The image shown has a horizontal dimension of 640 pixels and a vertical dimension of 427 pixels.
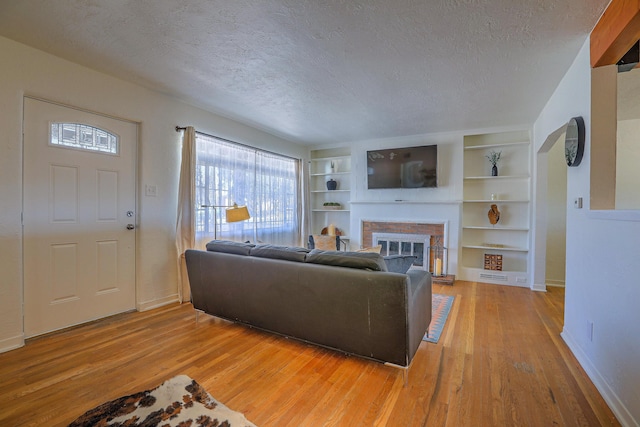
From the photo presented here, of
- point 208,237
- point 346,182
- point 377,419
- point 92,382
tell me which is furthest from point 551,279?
point 92,382

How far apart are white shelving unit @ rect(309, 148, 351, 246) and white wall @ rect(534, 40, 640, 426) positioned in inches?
146

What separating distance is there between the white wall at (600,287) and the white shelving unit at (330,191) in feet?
12.2

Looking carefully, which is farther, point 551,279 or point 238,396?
point 551,279

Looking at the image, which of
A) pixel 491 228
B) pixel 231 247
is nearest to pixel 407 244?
pixel 491 228

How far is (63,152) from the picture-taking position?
8.42ft

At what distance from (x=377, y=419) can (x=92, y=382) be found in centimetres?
187

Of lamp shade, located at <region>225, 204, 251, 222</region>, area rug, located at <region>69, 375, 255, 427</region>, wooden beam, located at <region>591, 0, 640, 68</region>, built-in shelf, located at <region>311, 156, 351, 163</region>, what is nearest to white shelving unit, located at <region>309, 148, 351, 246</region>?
built-in shelf, located at <region>311, 156, 351, 163</region>

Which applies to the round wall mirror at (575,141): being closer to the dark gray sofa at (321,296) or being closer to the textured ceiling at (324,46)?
the textured ceiling at (324,46)

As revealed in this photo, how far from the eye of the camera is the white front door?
2408mm

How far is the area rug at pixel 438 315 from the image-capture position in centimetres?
254

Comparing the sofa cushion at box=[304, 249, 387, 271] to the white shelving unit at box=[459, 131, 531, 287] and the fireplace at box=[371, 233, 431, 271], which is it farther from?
the white shelving unit at box=[459, 131, 531, 287]

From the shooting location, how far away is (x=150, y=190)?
10.4 ft

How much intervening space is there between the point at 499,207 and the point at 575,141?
8.44 feet

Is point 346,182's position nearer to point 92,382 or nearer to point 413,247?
point 413,247
